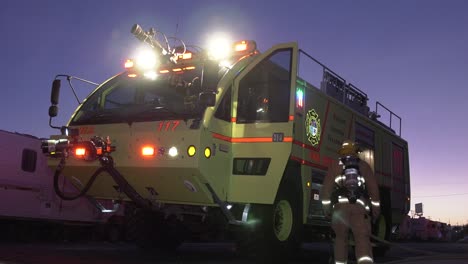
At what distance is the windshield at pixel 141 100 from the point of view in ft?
24.3

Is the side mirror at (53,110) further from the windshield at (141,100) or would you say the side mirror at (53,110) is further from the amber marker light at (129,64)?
the amber marker light at (129,64)

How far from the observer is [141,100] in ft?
27.4

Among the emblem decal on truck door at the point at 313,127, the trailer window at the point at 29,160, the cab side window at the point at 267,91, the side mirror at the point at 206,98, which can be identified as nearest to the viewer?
the side mirror at the point at 206,98

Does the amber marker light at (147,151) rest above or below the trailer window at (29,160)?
below

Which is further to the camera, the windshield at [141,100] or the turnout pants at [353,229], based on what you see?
the windshield at [141,100]

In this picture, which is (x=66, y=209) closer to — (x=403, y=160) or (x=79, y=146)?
(x=79, y=146)

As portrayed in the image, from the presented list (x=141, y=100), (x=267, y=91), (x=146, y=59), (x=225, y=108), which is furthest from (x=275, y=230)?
(x=146, y=59)

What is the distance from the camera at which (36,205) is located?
46.3ft

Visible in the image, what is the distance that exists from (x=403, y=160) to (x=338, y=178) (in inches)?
310

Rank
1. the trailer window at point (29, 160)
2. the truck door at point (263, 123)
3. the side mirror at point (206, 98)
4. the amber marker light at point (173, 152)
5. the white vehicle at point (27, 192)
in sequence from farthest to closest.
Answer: the trailer window at point (29, 160)
the white vehicle at point (27, 192)
the truck door at point (263, 123)
the amber marker light at point (173, 152)
the side mirror at point (206, 98)

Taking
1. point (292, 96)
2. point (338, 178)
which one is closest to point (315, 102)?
point (292, 96)

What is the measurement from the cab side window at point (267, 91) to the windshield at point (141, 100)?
33.7 inches

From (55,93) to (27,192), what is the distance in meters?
6.71

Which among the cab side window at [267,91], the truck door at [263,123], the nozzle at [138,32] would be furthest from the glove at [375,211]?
the nozzle at [138,32]
